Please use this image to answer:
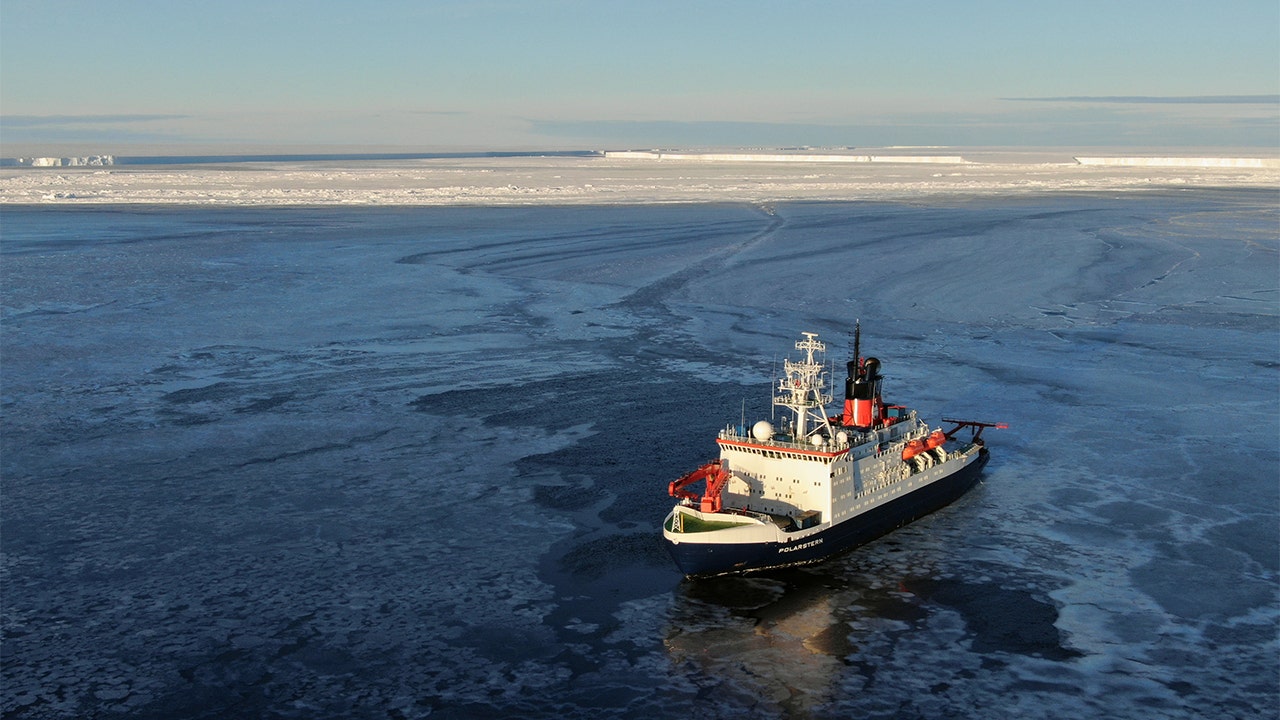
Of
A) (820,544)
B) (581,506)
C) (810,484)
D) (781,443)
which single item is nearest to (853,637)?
(820,544)

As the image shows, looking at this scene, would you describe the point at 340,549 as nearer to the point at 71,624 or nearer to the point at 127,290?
the point at 71,624

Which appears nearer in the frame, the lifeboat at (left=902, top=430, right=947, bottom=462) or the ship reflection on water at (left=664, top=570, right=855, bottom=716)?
the ship reflection on water at (left=664, top=570, right=855, bottom=716)

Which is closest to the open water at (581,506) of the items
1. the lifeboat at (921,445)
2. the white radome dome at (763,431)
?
the lifeboat at (921,445)

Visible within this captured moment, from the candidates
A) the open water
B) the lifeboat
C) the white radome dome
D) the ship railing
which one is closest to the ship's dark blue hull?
the open water

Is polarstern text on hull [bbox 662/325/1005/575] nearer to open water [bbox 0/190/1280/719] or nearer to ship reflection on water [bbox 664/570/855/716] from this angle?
ship reflection on water [bbox 664/570/855/716]

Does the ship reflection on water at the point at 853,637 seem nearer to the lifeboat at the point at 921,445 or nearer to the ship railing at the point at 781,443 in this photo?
the ship railing at the point at 781,443

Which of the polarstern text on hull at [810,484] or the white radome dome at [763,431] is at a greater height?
the white radome dome at [763,431]

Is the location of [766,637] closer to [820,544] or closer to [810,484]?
[820,544]

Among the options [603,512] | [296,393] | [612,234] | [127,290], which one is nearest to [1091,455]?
[603,512]

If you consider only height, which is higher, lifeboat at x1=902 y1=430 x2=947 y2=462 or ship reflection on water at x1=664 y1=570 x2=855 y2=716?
lifeboat at x1=902 y1=430 x2=947 y2=462
